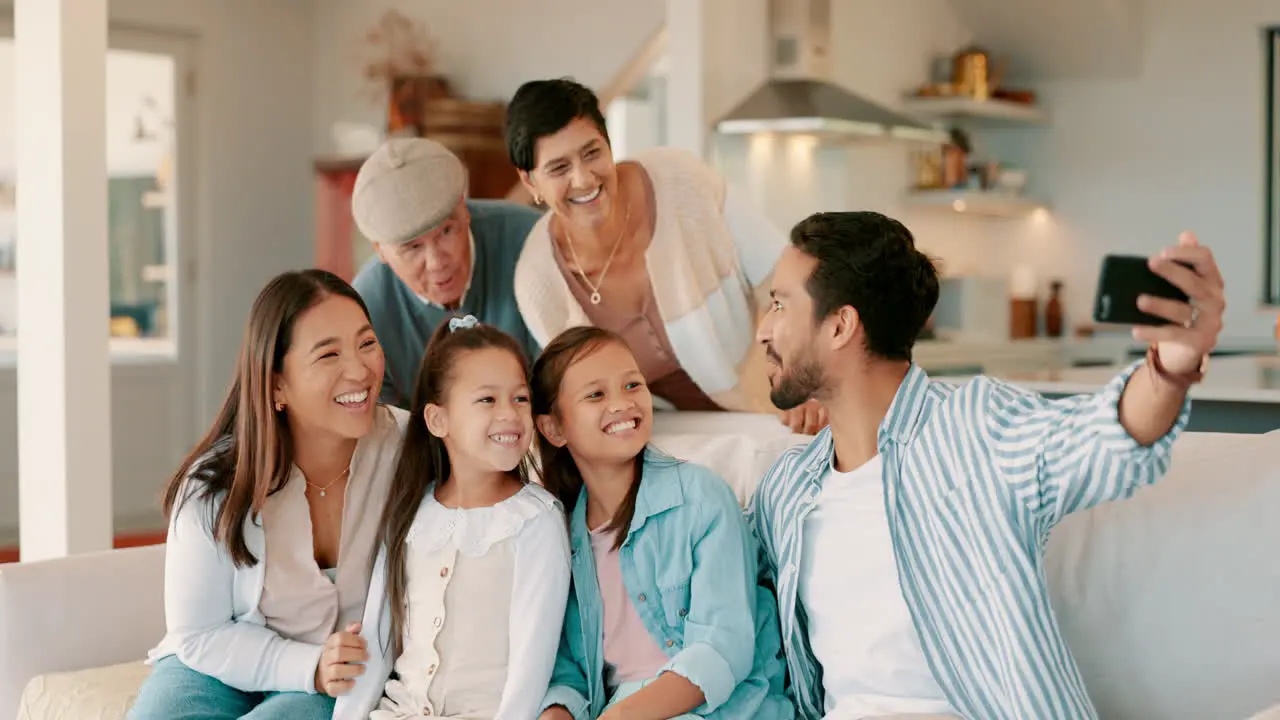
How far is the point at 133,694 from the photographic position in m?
2.43

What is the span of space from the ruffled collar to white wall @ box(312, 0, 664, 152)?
186 inches

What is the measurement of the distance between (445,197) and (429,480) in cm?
67

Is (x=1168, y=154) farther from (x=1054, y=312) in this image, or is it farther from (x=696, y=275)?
(x=696, y=275)

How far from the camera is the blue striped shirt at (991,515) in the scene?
175cm

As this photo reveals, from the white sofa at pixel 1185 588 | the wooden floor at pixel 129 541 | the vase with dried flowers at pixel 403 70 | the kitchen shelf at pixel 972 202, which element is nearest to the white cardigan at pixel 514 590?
the white sofa at pixel 1185 588

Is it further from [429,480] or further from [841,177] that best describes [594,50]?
[429,480]

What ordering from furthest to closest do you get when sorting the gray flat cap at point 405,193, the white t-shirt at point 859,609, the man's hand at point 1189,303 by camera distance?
the gray flat cap at point 405,193 → the white t-shirt at point 859,609 → the man's hand at point 1189,303

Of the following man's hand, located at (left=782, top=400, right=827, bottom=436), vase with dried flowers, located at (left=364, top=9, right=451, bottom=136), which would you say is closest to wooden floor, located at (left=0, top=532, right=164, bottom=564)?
vase with dried flowers, located at (left=364, top=9, right=451, bottom=136)

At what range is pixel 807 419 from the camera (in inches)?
101

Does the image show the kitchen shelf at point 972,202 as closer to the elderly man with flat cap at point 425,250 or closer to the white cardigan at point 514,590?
the elderly man with flat cap at point 425,250

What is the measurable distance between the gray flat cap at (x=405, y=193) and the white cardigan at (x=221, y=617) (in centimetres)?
70

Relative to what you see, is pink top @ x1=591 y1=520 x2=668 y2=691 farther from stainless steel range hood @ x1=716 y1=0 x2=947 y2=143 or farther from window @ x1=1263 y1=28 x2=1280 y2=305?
window @ x1=1263 y1=28 x2=1280 y2=305

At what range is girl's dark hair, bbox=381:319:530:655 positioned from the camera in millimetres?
2252

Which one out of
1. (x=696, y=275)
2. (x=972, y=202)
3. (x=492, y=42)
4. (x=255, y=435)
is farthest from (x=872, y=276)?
(x=492, y=42)
